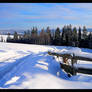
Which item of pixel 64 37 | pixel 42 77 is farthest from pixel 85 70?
pixel 64 37

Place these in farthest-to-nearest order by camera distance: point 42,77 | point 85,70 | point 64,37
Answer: point 64,37, point 85,70, point 42,77

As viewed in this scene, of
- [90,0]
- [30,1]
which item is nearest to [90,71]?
[90,0]

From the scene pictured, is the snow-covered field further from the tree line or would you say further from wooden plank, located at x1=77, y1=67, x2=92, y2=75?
the tree line

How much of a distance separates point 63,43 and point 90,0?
32837 millimetres

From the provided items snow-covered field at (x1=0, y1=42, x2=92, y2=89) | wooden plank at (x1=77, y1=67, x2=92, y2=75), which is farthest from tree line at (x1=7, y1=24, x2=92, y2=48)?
wooden plank at (x1=77, y1=67, x2=92, y2=75)

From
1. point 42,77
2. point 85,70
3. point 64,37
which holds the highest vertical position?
point 64,37

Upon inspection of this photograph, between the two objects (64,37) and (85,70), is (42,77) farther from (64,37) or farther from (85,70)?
(64,37)

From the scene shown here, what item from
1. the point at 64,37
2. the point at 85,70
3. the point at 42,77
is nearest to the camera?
the point at 42,77

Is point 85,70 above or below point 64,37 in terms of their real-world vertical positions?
below

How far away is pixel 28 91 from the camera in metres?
1.22

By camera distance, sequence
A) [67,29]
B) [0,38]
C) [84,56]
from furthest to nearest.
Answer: [0,38]
[67,29]
[84,56]

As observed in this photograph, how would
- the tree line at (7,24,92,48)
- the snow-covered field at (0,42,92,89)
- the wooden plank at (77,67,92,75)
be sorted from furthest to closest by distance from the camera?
the tree line at (7,24,92,48) < the wooden plank at (77,67,92,75) < the snow-covered field at (0,42,92,89)

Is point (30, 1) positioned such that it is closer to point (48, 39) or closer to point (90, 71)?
point (90, 71)

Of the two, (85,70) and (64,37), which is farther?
(64,37)
